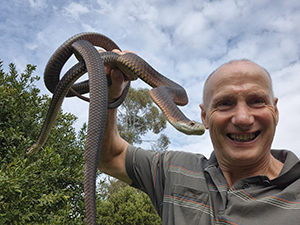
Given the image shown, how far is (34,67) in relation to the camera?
17.2ft

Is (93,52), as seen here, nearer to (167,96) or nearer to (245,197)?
(167,96)

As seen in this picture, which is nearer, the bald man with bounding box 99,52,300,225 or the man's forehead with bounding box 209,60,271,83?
the bald man with bounding box 99,52,300,225

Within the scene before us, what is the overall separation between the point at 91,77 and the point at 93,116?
0.33 m

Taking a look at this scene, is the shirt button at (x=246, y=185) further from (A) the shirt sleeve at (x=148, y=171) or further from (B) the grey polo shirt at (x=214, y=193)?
(A) the shirt sleeve at (x=148, y=171)

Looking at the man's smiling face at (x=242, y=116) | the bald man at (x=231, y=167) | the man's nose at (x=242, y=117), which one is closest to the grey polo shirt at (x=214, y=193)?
the bald man at (x=231, y=167)

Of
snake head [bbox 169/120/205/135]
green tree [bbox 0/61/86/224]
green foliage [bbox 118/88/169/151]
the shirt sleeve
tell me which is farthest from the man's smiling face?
green foliage [bbox 118/88/169/151]

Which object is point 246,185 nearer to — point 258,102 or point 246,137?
point 246,137

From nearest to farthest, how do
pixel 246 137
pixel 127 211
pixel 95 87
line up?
pixel 95 87 < pixel 246 137 < pixel 127 211

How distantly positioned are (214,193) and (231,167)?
270 millimetres

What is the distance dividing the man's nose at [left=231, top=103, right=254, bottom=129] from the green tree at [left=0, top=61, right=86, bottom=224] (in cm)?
292

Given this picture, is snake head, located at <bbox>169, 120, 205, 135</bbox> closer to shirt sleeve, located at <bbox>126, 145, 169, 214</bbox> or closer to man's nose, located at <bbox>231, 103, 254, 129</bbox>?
man's nose, located at <bbox>231, 103, 254, 129</bbox>

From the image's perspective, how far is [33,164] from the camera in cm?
364

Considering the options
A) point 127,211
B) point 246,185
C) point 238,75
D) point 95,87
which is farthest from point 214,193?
point 127,211

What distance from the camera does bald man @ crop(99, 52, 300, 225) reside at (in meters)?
1.66
